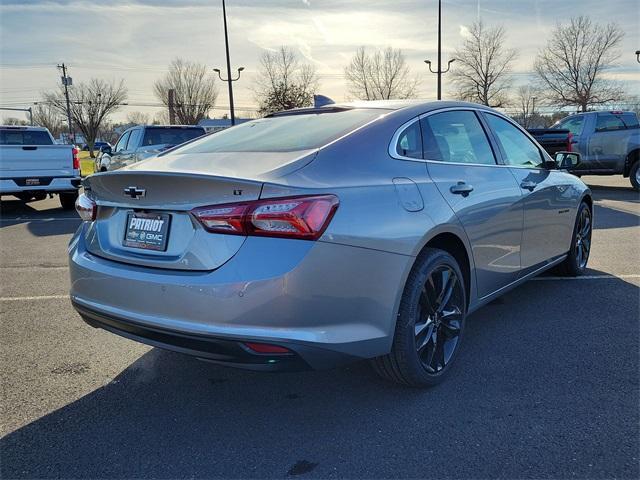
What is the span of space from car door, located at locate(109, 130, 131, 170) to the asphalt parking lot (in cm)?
853

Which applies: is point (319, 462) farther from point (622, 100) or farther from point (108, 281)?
point (622, 100)

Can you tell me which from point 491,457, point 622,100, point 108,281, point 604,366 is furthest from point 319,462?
point 622,100

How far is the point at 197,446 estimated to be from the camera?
101 inches

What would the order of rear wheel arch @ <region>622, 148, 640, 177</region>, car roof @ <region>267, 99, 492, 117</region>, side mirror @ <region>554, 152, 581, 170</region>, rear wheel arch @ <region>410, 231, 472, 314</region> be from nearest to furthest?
rear wheel arch @ <region>410, 231, 472, 314</region> → car roof @ <region>267, 99, 492, 117</region> → side mirror @ <region>554, 152, 581, 170</region> → rear wheel arch @ <region>622, 148, 640, 177</region>

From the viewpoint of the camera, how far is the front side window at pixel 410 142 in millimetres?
3041

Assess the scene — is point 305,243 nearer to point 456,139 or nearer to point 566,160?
point 456,139

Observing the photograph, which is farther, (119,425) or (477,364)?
(477,364)

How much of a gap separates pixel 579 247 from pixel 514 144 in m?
1.64

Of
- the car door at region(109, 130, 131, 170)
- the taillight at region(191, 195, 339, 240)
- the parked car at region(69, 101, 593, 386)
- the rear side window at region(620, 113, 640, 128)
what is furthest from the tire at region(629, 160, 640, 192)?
the taillight at region(191, 195, 339, 240)

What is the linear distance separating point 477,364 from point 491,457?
3.34 ft

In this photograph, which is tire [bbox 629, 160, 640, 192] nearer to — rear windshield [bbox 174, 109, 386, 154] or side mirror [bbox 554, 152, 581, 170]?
side mirror [bbox 554, 152, 581, 170]

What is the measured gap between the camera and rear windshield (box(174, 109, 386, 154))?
2.96 m

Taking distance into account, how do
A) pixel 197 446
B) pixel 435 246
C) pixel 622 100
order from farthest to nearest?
pixel 622 100 < pixel 435 246 < pixel 197 446

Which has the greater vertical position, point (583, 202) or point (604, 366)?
point (583, 202)
